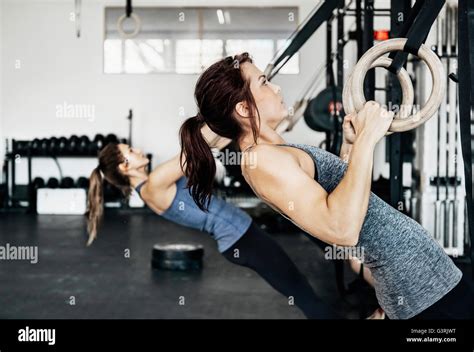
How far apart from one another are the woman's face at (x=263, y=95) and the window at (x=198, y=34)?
6587 millimetres

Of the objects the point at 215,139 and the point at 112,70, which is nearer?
the point at 215,139

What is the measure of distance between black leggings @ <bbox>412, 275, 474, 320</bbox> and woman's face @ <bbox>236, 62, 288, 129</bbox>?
64 centimetres

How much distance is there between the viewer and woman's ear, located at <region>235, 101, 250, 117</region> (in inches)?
63.1

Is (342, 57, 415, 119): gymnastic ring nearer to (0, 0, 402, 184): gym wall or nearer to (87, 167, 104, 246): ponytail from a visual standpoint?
(87, 167, 104, 246): ponytail

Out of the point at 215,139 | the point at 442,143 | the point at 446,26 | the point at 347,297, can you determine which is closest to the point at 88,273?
the point at 347,297

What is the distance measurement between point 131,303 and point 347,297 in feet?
4.38

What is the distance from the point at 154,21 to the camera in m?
8.16

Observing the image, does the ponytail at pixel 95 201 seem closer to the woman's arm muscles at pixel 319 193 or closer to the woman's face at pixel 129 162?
the woman's face at pixel 129 162

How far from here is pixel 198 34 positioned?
8.21 m

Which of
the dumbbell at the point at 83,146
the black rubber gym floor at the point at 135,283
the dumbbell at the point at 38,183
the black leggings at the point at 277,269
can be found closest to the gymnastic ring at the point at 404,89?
the black leggings at the point at 277,269

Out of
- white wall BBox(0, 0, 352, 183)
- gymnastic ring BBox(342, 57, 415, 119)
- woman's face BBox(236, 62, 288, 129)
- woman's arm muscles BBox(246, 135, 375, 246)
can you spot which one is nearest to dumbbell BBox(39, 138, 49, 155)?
white wall BBox(0, 0, 352, 183)

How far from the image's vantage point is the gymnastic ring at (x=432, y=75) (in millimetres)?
1303

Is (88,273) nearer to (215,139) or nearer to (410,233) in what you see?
(215,139)

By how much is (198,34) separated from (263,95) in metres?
6.86
